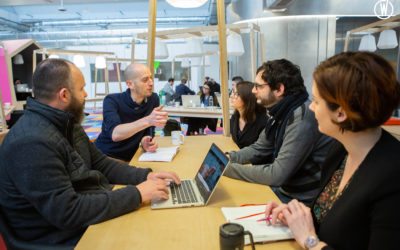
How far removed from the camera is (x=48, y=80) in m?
1.24

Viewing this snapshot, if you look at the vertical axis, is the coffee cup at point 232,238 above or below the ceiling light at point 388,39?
below

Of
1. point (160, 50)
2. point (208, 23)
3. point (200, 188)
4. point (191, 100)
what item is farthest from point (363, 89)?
point (208, 23)

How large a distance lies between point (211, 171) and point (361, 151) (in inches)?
25.0

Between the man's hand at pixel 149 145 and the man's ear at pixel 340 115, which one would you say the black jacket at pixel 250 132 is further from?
the man's ear at pixel 340 115

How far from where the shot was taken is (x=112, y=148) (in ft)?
8.63

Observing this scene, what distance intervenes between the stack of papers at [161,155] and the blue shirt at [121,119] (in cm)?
49

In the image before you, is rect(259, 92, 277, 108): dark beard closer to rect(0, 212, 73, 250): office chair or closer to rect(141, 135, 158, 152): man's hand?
rect(141, 135, 158, 152): man's hand

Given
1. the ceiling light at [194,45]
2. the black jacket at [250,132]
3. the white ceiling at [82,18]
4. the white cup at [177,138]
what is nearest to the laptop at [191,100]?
the ceiling light at [194,45]

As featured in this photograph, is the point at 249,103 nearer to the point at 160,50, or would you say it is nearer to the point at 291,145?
the point at 291,145

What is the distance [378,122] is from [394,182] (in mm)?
178

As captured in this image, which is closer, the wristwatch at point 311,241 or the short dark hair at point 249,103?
the wristwatch at point 311,241

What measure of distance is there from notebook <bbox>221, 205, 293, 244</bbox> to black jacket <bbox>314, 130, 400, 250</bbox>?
0.43 feet

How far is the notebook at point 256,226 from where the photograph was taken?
96cm

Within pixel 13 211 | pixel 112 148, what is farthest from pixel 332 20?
pixel 13 211
